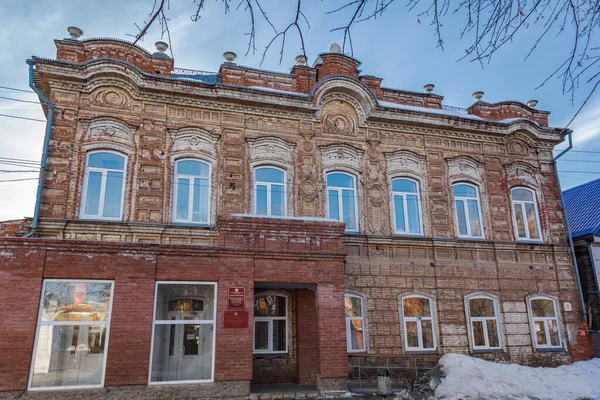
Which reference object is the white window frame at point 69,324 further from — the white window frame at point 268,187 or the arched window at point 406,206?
the arched window at point 406,206

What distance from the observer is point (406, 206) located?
13.4 m

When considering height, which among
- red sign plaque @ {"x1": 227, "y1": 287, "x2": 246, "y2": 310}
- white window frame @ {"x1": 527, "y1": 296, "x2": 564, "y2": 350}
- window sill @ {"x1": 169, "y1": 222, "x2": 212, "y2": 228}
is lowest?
white window frame @ {"x1": 527, "y1": 296, "x2": 564, "y2": 350}

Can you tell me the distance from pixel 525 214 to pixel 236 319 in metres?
10.3

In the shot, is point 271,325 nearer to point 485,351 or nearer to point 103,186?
point 103,186

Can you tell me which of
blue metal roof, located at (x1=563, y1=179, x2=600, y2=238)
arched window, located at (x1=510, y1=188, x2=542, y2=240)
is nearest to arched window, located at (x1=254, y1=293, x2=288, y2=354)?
arched window, located at (x1=510, y1=188, x2=542, y2=240)

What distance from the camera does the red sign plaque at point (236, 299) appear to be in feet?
30.4

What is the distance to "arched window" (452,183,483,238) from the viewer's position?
540 inches

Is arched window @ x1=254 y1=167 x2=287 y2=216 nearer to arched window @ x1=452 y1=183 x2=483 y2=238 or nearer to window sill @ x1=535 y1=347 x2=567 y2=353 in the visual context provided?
arched window @ x1=452 y1=183 x2=483 y2=238

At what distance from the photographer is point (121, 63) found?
11.6 m

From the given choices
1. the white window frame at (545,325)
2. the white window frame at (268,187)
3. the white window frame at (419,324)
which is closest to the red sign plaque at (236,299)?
the white window frame at (268,187)

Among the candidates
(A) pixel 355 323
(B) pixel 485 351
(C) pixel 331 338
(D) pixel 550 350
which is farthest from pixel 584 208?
(C) pixel 331 338

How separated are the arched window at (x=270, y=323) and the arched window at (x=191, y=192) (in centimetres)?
258

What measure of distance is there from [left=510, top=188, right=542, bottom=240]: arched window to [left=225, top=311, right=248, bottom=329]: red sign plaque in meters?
9.28

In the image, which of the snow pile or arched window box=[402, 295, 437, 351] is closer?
the snow pile
